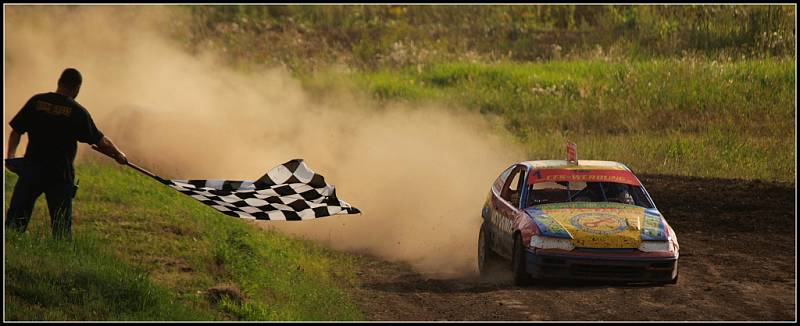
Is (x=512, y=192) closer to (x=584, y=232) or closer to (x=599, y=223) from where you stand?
(x=599, y=223)

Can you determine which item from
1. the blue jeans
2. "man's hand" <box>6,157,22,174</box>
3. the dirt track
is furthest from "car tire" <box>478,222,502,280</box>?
"man's hand" <box>6,157,22,174</box>

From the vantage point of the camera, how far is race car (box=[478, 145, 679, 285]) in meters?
12.0

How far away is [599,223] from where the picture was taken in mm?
12312

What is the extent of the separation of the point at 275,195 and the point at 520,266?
2409 millimetres

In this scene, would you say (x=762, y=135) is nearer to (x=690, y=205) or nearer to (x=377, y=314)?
(x=690, y=205)

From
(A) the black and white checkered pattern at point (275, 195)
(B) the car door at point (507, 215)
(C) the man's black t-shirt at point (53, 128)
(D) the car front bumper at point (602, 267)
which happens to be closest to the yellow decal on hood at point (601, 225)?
(D) the car front bumper at point (602, 267)

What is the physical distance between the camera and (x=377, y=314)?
451 inches

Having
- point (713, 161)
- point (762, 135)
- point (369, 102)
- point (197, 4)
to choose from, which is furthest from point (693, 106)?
point (197, 4)

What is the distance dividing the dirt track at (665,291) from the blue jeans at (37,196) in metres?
2.75

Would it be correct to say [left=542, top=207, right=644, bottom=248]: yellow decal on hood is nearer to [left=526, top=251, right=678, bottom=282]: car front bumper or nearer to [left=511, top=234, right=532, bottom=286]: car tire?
[left=526, top=251, right=678, bottom=282]: car front bumper

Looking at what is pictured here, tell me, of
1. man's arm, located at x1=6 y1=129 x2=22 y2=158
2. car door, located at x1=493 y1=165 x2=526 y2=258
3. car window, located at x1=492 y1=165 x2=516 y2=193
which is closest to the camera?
man's arm, located at x1=6 y1=129 x2=22 y2=158

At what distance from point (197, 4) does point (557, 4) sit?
1088 centimetres

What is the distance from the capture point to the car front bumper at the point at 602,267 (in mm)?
11992

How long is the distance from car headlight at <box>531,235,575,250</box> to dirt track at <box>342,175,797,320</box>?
0.43 metres
